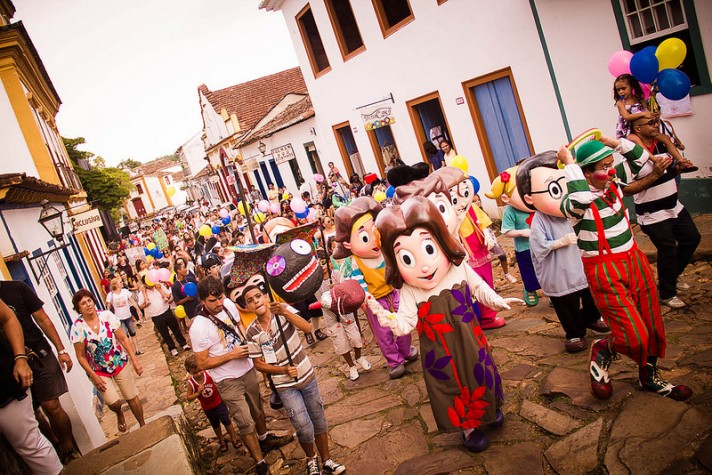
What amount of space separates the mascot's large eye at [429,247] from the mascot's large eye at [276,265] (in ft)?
3.41

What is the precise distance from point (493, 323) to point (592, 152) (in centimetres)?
272

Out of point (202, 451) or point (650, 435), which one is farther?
point (202, 451)

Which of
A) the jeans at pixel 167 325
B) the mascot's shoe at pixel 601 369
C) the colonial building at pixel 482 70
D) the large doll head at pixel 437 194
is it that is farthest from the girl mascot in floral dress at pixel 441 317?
the jeans at pixel 167 325

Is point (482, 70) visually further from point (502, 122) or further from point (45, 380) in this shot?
point (45, 380)

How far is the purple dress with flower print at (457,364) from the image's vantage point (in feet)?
12.3

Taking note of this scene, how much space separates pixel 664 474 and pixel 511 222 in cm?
275

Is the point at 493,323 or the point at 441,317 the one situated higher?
the point at 441,317

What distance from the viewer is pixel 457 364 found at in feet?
12.3

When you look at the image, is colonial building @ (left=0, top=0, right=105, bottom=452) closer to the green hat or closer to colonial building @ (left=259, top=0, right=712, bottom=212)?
the green hat

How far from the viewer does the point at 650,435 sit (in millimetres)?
3354

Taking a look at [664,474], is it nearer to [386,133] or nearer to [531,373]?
[531,373]

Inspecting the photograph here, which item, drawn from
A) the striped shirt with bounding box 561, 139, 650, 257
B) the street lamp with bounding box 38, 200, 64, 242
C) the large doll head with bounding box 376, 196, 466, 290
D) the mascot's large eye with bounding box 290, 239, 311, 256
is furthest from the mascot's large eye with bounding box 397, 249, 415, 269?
the street lamp with bounding box 38, 200, 64, 242

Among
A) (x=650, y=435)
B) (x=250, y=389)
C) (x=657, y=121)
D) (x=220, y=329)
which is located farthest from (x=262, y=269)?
(x=657, y=121)

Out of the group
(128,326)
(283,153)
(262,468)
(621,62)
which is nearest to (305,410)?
(262,468)
